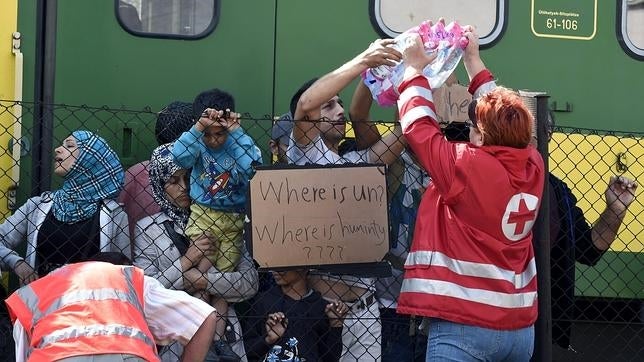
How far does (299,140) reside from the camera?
419 centimetres

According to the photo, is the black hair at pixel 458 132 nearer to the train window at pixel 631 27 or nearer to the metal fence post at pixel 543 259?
the metal fence post at pixel 543 259

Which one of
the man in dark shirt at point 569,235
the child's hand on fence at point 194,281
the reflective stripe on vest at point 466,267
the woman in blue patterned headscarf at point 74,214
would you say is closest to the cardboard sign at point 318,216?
the child's hand on fence at point 194,281

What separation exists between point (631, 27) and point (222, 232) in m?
2.47

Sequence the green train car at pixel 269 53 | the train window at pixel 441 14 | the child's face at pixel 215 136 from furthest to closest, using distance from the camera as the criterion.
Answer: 1. the train window at pixel 441 14
2. the green train car at pixel 269 53
3. the child's face at pixel 215 136

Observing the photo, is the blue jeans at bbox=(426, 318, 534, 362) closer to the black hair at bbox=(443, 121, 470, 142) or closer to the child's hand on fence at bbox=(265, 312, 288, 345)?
the child's hand on fence at bbox=(265, 312, 288, 345)

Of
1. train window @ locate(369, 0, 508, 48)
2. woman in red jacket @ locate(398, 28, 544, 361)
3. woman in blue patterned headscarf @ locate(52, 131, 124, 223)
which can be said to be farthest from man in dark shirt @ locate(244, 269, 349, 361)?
train window @ locate(369, 0, 508, 48)

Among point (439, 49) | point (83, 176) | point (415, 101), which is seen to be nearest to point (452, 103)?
point (439, 49)

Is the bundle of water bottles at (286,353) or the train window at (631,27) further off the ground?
the train window at (631,27)

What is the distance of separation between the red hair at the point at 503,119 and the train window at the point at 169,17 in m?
1.65

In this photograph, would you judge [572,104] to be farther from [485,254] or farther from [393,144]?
[485,254]

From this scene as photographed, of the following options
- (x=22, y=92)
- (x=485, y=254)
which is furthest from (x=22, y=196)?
(x=485, y=254)

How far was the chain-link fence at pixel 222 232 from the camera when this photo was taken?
4.21 m

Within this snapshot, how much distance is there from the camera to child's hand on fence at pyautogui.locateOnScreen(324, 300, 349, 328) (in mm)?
4199

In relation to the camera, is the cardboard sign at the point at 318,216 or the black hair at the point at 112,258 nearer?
the black hair at the point at 112,258
